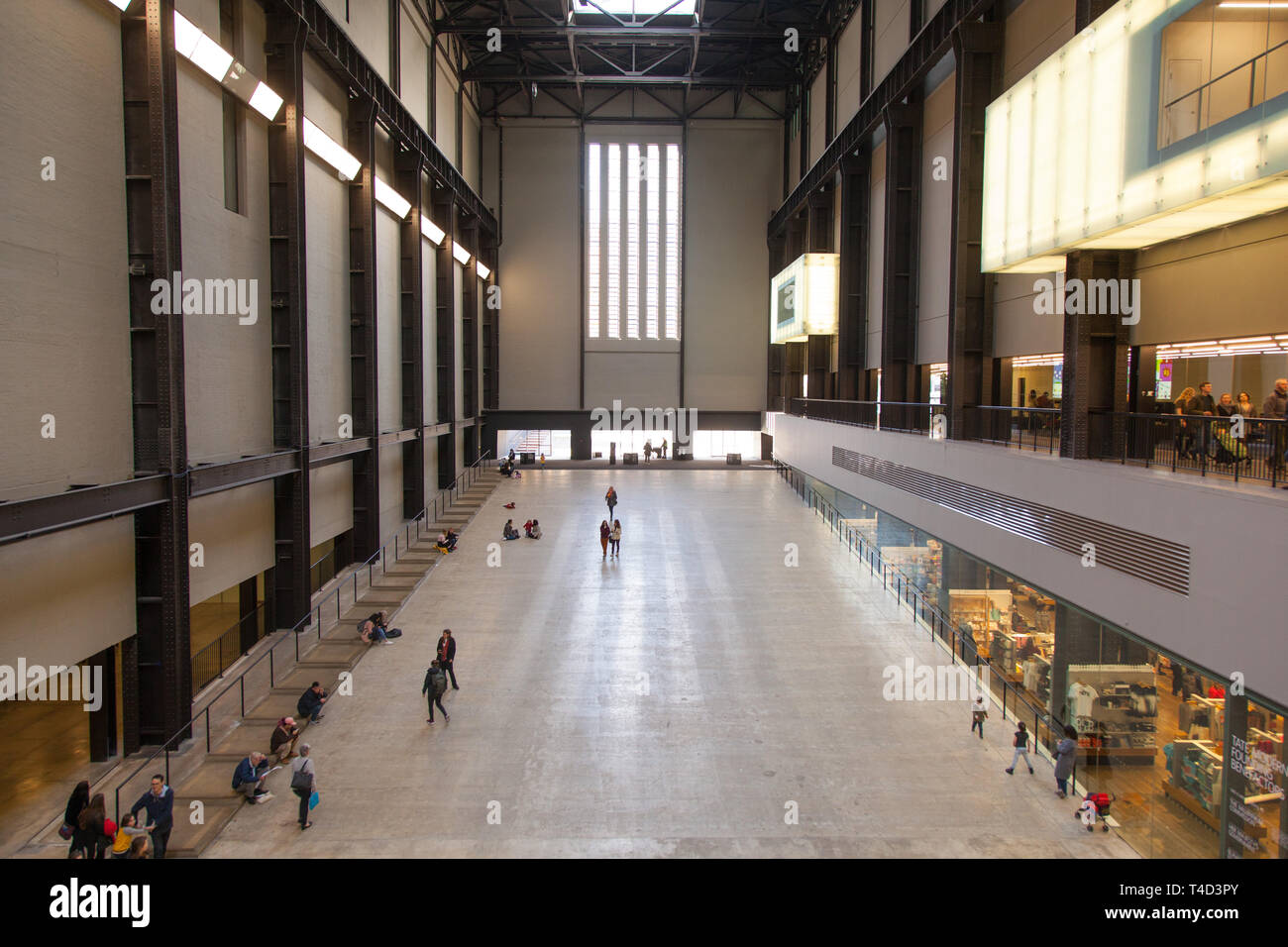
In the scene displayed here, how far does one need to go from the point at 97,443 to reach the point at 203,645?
20.3 feet

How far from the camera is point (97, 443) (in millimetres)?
11789

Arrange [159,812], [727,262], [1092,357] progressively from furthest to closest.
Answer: [727,262], [1092,357], [159,812]

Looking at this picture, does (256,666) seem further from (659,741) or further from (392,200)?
(392,200)

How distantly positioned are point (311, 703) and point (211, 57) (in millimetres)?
12563

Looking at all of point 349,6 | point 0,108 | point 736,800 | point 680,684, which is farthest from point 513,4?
point 736,800

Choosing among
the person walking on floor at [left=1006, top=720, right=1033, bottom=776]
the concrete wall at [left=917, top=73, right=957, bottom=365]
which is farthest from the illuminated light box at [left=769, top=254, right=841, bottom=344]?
the person walking on floor at [left=1006, top=720, right=1033, bottom=776]

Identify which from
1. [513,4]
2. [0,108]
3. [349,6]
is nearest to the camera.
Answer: [0,108]

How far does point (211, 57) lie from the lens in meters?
14.9

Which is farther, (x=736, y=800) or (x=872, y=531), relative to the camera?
(x=872, y=531)

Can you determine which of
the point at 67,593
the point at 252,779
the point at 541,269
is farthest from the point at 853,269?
the point at 67,593

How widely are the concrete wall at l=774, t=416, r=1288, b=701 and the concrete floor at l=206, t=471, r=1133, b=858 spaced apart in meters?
3.00

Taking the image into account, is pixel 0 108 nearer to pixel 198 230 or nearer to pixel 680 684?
pixel 198 230

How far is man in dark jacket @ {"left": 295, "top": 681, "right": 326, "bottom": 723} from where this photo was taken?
1396 cm

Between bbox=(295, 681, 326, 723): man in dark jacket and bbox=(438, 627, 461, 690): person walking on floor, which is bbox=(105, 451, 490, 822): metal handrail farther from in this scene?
bbox=(438, 627, 461, 690): person walking on floor
